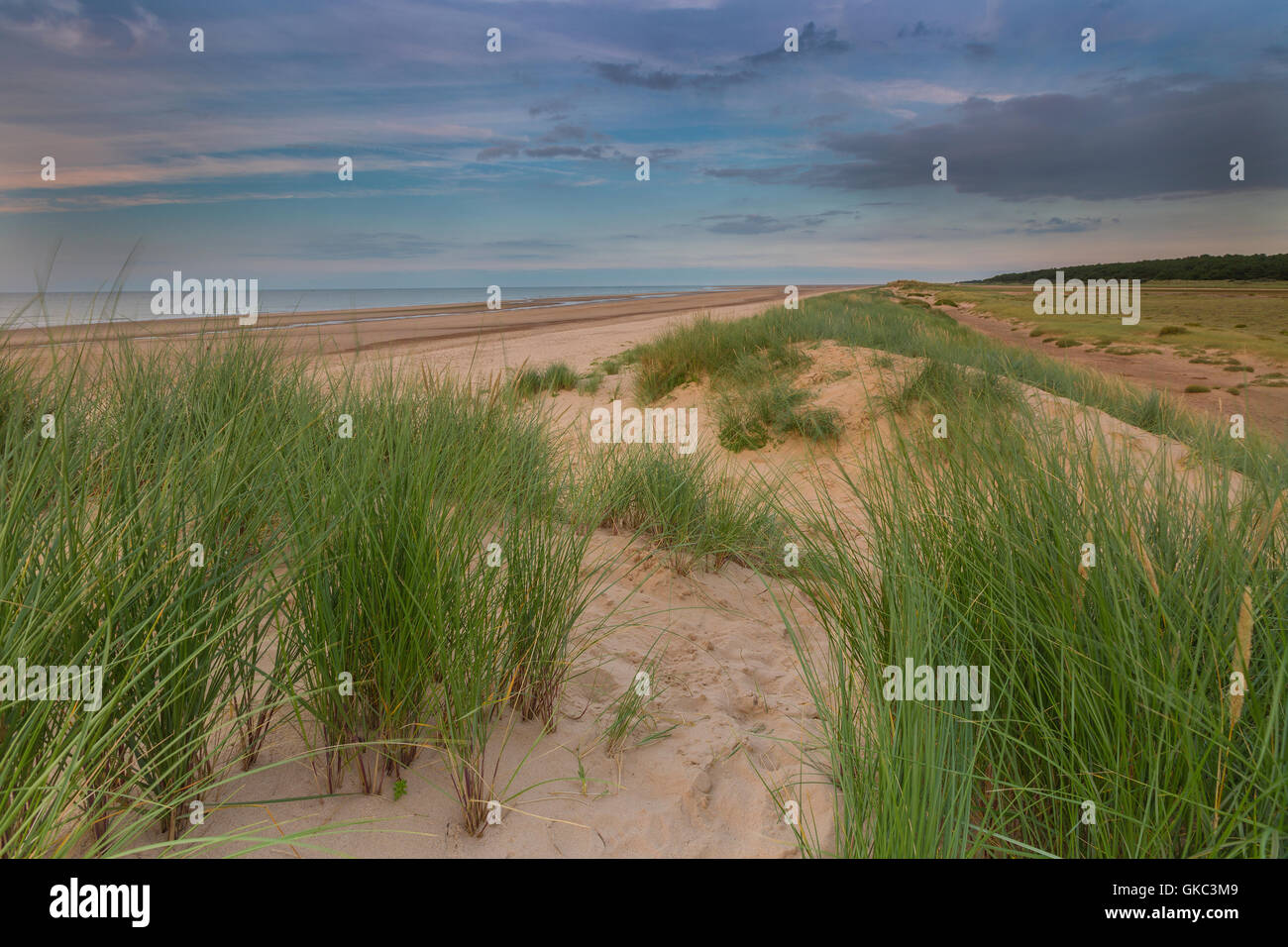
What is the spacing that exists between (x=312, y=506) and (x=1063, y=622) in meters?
1.88

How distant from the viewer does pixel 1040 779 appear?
5.26ft

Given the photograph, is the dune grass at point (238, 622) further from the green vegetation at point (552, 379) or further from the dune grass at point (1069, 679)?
the green vegetation at point (552, 379)

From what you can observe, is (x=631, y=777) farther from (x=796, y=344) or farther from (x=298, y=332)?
(x=796, y=344)

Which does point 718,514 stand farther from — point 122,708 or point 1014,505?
point 122,708

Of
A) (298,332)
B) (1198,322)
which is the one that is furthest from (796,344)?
(1198,322)

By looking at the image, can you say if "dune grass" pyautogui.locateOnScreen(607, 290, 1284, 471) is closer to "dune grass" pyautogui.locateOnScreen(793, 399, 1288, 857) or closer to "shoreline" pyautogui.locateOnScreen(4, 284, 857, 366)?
"shoreline" pyautogui.locateOnScreen(4, 284, 857, 366)

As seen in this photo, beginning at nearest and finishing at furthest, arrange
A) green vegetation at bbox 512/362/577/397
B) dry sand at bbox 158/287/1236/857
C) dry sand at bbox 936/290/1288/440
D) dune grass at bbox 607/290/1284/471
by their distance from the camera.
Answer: dry sand at bbox 158/287/1236/857 < dune grass at bbox 607/290/1284/471 < green vegetation at bbox 512/362/577/397 < dry sand at bbox 936/290/1288/440

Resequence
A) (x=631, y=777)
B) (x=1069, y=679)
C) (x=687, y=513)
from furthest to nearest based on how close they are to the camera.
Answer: (x=687, y=513), (x=631, y=777), (x=1069, y=679)

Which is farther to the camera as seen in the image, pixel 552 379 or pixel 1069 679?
pixel 552 379

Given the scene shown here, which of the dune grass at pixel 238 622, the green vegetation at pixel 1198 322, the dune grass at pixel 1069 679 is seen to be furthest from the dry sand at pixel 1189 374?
the dune grass at pixel 238 622

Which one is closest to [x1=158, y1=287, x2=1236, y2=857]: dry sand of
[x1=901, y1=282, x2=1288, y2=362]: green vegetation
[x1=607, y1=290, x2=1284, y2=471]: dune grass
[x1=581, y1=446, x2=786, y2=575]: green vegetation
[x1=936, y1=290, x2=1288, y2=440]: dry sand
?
[x1=581, y1=446, x2=786, y2=575]: green vegetation

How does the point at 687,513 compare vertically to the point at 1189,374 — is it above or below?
below

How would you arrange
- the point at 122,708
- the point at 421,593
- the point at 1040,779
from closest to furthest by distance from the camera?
the point at 122,708
the point at 1040,779
the point at 421,593
